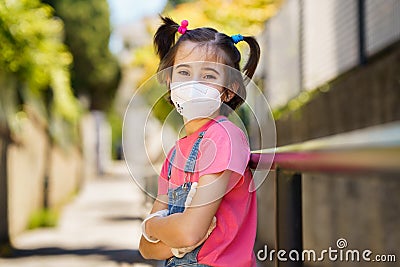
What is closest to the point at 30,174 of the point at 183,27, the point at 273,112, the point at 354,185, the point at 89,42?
the point at 273,112

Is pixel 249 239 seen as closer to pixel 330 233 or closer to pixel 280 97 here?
pixel 330 233

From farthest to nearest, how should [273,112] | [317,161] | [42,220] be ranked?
1. [42,220]
2. [273,112]
3. [317,161]

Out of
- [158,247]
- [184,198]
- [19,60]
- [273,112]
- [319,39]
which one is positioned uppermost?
[319,39]

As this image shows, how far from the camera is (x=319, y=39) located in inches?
315

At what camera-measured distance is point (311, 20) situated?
829 centimetres

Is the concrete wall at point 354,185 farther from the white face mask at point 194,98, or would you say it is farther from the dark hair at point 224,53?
the white face mask at point 194,98

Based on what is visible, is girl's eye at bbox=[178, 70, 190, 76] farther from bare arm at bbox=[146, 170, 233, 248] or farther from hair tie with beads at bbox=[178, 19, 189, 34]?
bare arm at bbox=[146, 170, 233, 248]

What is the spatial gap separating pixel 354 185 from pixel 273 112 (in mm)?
4077

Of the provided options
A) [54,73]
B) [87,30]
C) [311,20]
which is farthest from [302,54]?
[87,30]

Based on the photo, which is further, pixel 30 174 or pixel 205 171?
pixel 30 174

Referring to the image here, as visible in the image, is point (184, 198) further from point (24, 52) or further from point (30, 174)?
point (30, 174)

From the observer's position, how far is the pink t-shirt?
156 cm

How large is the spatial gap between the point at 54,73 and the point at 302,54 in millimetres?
4164

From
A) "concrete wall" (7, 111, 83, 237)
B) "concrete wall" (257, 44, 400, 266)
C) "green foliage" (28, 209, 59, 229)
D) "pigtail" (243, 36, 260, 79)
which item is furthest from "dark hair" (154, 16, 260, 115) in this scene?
"green foliage" (28, 209, 59, 229)
